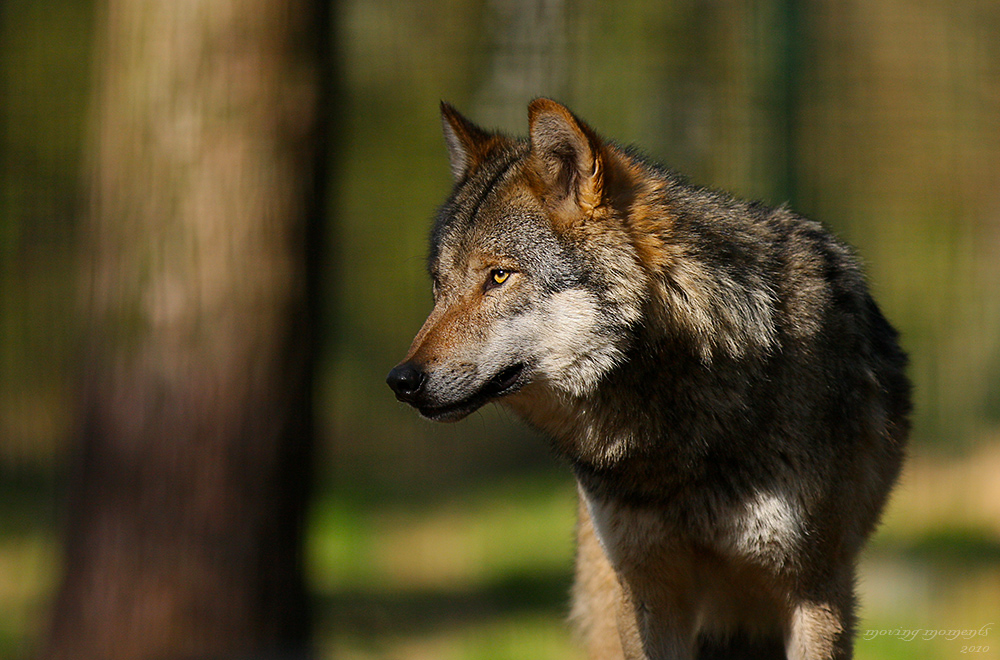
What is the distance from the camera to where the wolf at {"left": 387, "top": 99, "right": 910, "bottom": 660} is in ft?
8.44

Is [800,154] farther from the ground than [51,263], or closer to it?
farther from the ground

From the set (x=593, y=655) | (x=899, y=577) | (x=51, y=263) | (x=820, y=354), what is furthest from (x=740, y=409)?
(x=51, y=263)

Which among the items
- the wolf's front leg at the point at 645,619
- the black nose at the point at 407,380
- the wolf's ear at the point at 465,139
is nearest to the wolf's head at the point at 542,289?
the black nose at the point at 407,380

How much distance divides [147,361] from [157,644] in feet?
4.23

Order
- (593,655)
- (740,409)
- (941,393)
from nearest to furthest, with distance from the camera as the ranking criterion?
1. (740,409)
2. (593,655)
3. (941,393)

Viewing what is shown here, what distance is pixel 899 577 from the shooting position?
5305mm

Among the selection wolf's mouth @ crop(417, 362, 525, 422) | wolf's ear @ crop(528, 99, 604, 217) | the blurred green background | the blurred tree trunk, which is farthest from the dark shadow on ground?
wolf's ear @ crop(528, 99, 604, 217)

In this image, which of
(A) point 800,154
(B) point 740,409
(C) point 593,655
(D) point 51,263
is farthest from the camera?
(D) point 51,263

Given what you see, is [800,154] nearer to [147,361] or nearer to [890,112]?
[890,112]

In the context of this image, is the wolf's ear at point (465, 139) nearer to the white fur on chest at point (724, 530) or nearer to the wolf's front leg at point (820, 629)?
the white fur on chest at point (724, 530)

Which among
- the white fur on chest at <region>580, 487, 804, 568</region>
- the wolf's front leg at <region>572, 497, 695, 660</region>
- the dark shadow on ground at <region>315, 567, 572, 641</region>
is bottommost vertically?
the dark shadow on ground at <region>315, 567, 572, 641</region>

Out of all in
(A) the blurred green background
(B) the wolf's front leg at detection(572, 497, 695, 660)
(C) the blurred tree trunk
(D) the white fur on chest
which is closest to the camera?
(D) the white fur on chest

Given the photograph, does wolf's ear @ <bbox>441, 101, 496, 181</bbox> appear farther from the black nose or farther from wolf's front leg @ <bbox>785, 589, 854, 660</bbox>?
wolf's front leg @ <bbox>785, 589, 854, 660</bbox>

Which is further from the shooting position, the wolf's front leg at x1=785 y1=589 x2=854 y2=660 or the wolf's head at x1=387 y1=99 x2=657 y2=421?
the wolf's front leg at x1=785 y1=589 x2=854 y2=660
